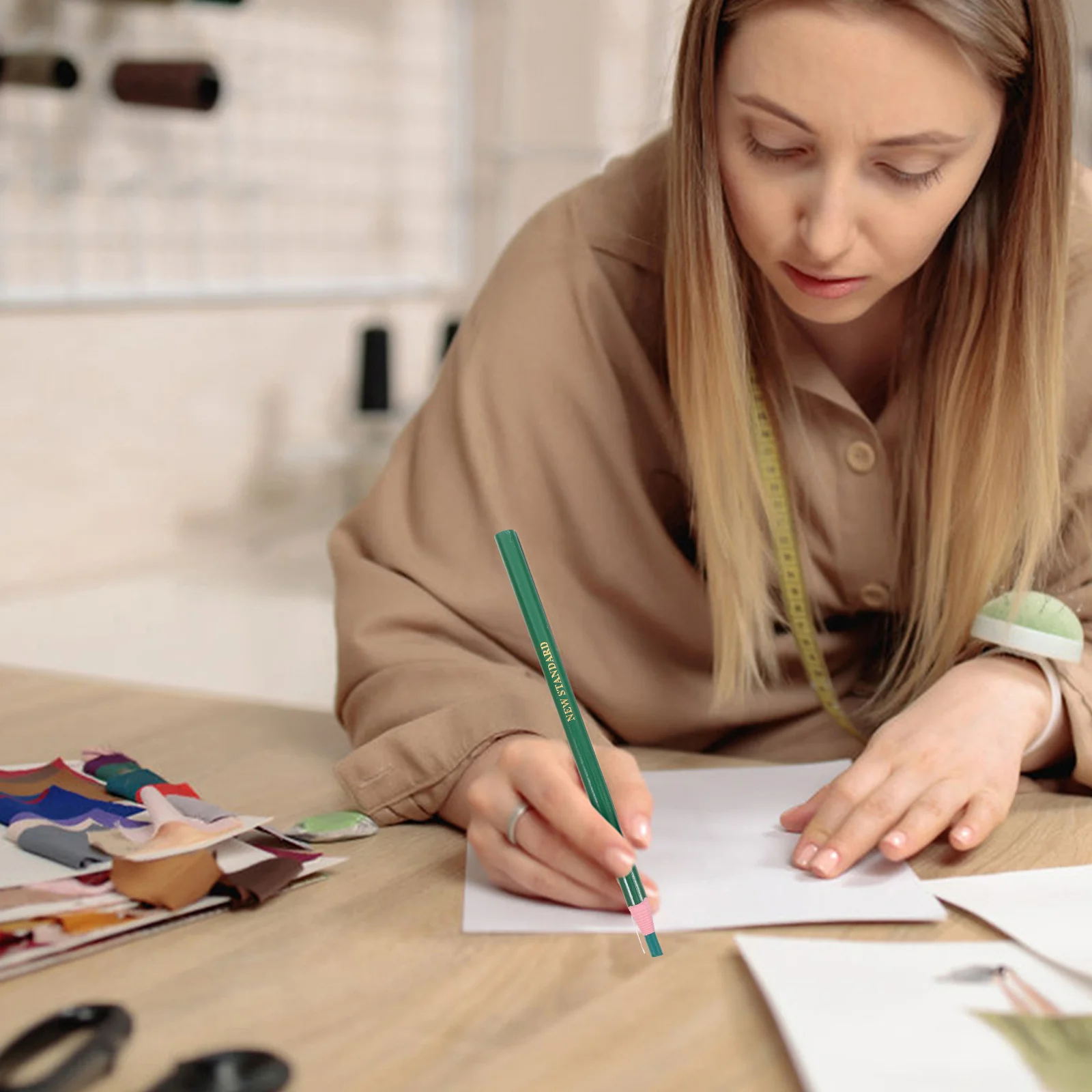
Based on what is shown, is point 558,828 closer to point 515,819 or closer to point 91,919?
point 515,819

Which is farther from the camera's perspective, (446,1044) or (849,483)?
(849,483)

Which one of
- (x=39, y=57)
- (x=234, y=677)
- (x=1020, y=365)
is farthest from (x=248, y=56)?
(x=1020, y=365)

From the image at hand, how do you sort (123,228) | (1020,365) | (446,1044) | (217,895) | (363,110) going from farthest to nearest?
(363,110) → (123,228) → (1020,365) → (217,895) → (446,1044)

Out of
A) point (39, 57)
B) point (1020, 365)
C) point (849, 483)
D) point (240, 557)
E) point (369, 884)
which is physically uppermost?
point (39, 57)

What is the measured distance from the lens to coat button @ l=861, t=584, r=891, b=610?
3.38ft

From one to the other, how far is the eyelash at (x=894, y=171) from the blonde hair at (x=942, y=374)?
1.8 inches

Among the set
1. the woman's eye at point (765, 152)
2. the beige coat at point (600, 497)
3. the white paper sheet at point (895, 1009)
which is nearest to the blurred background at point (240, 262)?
the beige coat at point (600, 497)

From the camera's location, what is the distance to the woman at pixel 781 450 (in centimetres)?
78

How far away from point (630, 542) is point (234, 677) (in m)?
0.59

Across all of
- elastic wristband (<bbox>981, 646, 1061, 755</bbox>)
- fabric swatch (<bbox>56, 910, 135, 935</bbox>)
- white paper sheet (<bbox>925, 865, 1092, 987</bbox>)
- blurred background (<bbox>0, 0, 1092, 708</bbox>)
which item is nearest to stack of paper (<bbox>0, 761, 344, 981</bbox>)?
fabric swatch (<bbox>56, 910, 135, 935</bbox>)

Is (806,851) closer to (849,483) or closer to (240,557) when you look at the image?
(849,483)

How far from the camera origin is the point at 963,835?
2.43 feet

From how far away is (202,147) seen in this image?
184 cm

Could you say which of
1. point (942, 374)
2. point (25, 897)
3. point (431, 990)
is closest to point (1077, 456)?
point (942, 374)
